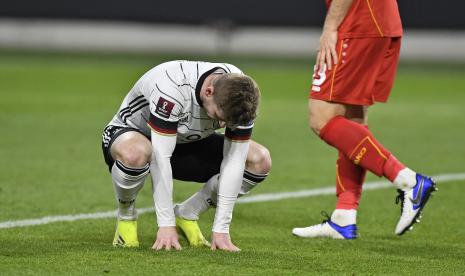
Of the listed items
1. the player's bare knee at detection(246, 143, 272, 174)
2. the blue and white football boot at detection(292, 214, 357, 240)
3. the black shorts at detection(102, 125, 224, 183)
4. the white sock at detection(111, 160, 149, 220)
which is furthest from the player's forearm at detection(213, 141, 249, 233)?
the blue and white football boot at detection(292, 214, 357, 240)

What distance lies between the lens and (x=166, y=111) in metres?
4.91

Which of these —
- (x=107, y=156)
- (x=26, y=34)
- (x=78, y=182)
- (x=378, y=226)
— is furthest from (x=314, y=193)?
(x=26, y=34)

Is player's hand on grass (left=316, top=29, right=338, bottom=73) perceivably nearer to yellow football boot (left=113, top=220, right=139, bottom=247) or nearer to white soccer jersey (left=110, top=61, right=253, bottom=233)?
white soccer jersey (left=110, top=61, right=253, bottom=233)

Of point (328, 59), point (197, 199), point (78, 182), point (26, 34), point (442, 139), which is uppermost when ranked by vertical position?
point (328, 59)

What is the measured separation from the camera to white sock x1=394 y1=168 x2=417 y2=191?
210 inches

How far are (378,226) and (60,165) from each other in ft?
10.3

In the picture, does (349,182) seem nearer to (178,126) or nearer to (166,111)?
(178,126)

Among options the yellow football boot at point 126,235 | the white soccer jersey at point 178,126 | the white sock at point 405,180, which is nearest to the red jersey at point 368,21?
the white sock at point 405,180

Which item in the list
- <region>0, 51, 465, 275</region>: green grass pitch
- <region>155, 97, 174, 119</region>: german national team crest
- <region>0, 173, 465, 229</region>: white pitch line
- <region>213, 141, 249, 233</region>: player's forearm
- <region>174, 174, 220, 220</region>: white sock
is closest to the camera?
<region>0, 51, 465, 275</region>: green grass pitch

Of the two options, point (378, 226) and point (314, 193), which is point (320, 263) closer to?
point (378, 226)

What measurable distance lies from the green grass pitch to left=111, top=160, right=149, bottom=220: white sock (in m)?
0.20

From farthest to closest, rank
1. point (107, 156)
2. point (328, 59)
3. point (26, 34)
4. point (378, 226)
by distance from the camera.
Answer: point (26, 34) < point (378, 226) < point (328, 59) < point (107, 156)

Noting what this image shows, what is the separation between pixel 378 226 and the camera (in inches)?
242

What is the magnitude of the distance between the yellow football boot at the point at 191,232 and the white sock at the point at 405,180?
3.48ft
